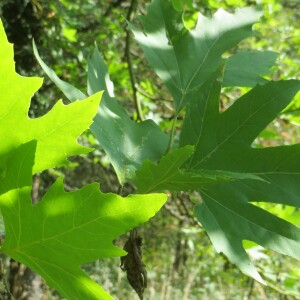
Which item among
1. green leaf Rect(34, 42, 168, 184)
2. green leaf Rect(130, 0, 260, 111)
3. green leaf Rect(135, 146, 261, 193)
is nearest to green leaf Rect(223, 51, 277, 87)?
green leaf Rect(130, 0, 260, 111)

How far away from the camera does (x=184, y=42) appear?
3.78ft

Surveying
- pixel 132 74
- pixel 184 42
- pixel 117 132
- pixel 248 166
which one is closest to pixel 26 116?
pixel 117 132

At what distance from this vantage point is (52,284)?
2.17ft

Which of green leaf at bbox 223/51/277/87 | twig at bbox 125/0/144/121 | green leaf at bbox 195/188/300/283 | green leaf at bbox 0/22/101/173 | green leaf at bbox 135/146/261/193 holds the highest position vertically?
green leaf at bbox 0/22/101/173

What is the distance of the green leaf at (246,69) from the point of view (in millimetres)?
1158

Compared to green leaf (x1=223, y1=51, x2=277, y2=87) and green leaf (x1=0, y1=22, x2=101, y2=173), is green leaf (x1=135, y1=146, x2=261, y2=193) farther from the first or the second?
green leaf (x1=223, y1=51, x2=277, y2=87)

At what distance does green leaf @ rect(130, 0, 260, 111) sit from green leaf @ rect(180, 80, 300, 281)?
0.63ft

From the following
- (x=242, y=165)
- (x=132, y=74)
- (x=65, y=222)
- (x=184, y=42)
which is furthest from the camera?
(x=132, y=74)

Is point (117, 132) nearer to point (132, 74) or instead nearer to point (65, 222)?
point (65, 222)

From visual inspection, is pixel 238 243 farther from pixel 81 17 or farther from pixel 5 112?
pixel 81 17

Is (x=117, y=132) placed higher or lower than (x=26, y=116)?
lower

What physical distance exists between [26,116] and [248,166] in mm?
413

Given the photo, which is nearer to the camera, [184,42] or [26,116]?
[26,116]

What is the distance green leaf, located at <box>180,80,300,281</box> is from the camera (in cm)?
88
